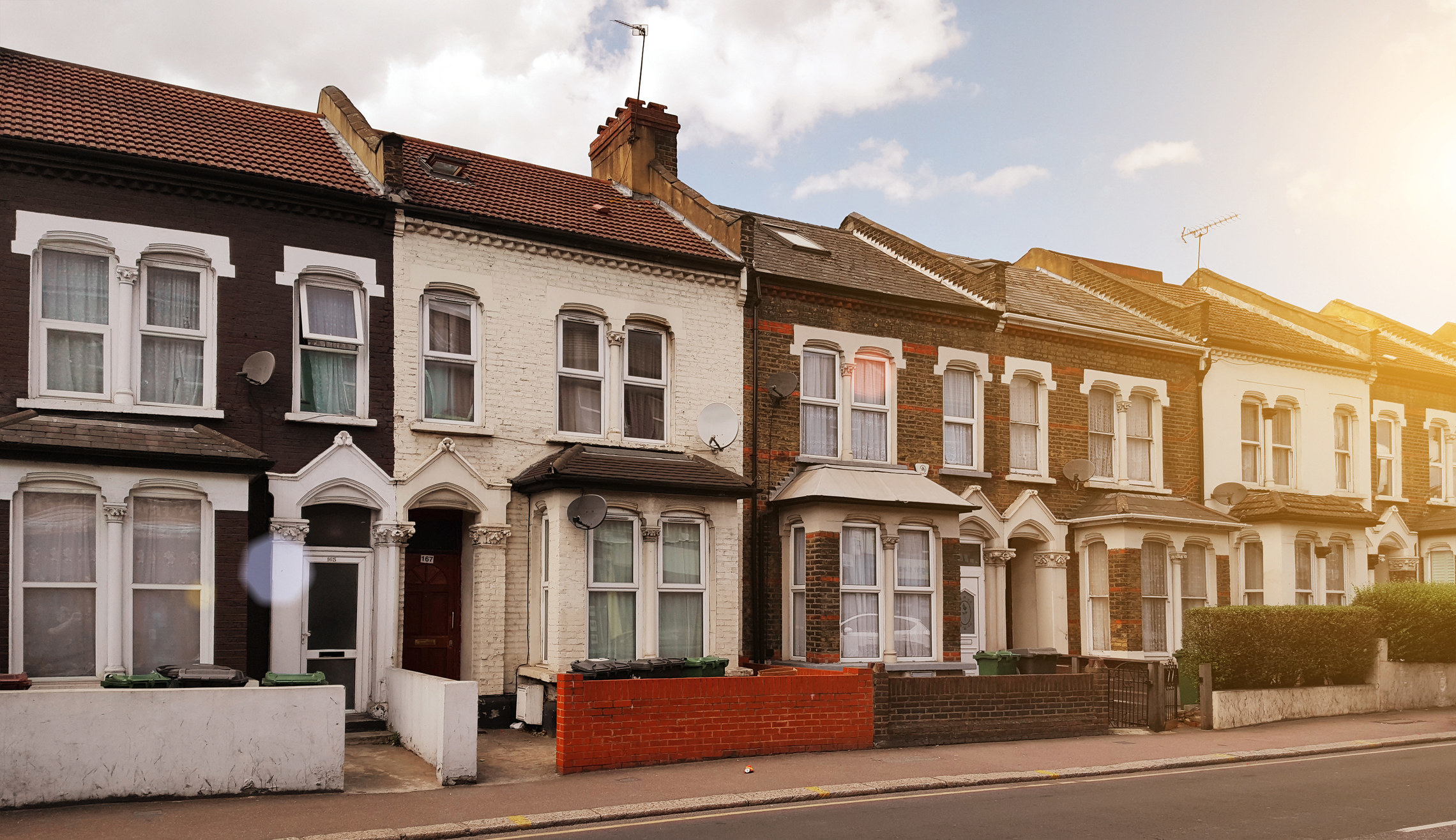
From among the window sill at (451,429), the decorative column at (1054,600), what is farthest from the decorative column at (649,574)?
the decorative column at (1054,600)

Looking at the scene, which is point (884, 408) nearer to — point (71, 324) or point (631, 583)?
point (631, 583)

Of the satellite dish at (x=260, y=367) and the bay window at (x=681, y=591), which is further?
the bay window at (x=681, y=591)

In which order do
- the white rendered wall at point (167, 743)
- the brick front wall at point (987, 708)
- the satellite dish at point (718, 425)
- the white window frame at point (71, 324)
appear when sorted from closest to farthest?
the white rendered wall at point (167, 743) → the white window frame at point (71, 324) → the brick front wall at point (987, 708) → the satellite dish at point (718, 425)

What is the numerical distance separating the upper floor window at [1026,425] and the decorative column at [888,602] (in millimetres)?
4388

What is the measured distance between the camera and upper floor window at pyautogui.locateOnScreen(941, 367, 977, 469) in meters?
20.6

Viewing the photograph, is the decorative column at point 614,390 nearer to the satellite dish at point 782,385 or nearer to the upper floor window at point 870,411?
the satellite dish at point 782,385

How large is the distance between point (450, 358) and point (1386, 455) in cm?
2165

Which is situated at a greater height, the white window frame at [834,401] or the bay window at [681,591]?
the white window frame at [834,401]

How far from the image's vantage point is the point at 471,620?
1592 centimetres

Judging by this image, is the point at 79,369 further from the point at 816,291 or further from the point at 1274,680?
the point at 1274,680

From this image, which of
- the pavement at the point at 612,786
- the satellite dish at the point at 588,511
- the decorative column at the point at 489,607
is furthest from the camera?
the decorative column at the point at 489,607

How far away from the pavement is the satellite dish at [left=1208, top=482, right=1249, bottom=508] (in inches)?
273

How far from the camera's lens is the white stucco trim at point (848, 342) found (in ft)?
62.9

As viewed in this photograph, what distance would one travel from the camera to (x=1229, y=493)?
23172 mm
